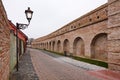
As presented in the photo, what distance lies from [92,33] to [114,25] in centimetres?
387

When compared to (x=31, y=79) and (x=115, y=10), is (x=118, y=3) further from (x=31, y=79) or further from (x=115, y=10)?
(x=31, y=79)

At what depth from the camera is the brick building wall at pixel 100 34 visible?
928 centimetres

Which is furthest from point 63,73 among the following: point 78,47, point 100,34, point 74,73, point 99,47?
point 78,47

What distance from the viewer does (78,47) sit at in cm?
1719

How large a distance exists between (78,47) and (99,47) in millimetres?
4895

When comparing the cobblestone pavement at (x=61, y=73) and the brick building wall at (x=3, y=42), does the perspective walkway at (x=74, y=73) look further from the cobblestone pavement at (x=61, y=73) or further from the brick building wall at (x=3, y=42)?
the brick building wall at (x=3, y=42)

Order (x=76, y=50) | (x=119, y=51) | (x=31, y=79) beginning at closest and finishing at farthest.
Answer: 1. (x=31, y=79)
2. (x=119, y=51)
3. (x=76, y=50)

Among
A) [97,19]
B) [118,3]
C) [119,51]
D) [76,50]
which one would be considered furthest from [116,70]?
[76,50]

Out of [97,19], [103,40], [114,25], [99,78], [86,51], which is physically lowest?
[99,78]

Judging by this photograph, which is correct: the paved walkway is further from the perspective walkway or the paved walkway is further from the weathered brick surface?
the weathered brick surface

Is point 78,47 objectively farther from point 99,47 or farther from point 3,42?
point 3,42

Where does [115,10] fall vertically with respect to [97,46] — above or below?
above

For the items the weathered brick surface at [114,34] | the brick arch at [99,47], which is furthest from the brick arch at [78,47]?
the weathered brick surface at [114,34]

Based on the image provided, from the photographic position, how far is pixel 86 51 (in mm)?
14211
